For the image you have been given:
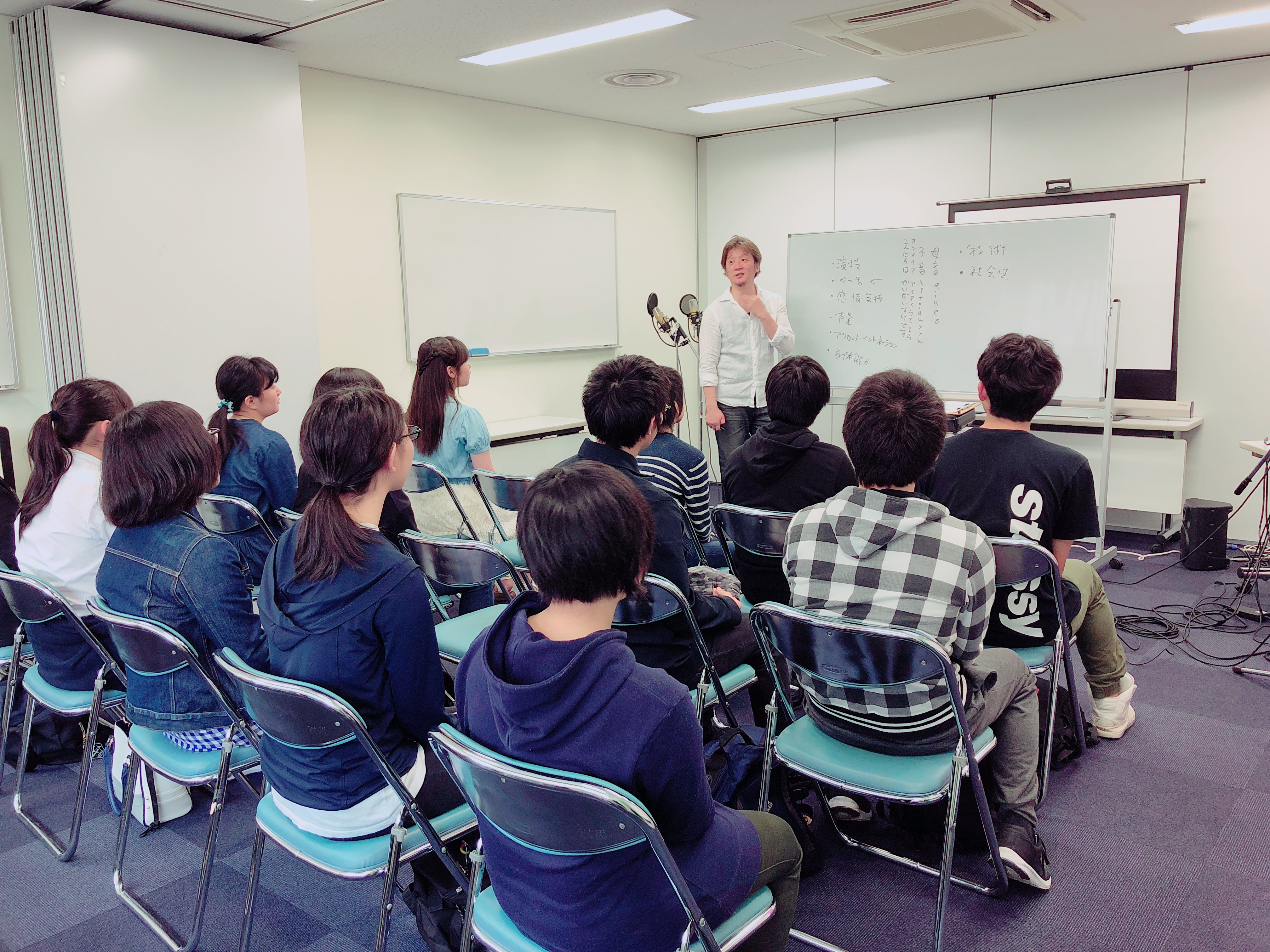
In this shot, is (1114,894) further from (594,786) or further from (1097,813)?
(594,786)

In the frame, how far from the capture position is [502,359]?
19.0ft

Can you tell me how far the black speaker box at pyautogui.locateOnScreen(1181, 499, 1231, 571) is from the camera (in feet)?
15.3

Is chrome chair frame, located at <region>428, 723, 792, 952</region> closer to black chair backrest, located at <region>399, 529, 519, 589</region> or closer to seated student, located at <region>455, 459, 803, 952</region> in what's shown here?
seated student, located at <region>455, 459, 803, 952</region>

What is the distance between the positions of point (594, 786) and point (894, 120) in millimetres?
5793

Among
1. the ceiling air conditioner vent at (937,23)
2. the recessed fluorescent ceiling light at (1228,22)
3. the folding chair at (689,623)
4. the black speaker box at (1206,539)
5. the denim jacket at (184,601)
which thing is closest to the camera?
the denim jacket at (184,601)

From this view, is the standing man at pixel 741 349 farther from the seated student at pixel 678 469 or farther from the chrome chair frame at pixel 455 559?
the chrome chair frame at pixel 455 559

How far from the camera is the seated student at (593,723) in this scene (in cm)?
124

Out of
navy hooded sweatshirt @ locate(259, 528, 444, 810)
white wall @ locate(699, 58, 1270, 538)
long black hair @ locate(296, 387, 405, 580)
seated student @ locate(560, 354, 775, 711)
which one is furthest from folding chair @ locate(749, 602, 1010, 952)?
white wall @ locate(699, 58, 1270, 538)

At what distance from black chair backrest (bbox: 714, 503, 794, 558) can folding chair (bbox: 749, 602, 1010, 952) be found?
511 millimetres

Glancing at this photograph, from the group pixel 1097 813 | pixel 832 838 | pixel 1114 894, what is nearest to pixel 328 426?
pixel 832 838

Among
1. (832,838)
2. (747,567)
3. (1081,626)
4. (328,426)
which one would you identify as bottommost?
(832,838)

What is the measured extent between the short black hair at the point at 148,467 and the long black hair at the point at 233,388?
1158 mm

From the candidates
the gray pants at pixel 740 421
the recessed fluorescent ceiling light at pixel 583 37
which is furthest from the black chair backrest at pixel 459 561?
the gray pants at pixel 740 421

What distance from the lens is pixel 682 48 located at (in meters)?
4.36
